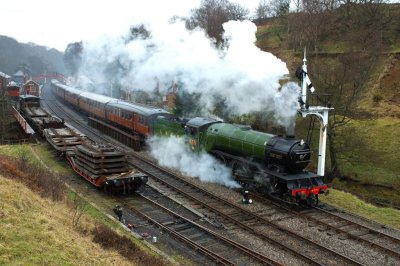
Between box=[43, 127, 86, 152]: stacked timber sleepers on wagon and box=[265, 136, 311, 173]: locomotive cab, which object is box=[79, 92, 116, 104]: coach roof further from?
box=[265, 136, 311, 173]: locomotive cab

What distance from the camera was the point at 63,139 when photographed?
71.1ft

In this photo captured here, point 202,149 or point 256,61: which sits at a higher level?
point 256,61

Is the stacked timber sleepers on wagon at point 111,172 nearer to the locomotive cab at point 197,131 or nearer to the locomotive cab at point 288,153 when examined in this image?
the locomotive cab at point 197,131

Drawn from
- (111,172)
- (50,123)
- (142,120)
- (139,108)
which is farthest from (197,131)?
(50,123)

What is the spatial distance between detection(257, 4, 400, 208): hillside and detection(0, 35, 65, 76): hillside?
69.4 m

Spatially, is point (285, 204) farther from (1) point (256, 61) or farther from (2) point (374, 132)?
(2) point (374, 132)

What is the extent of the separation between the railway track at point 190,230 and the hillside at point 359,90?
10075 millimetres

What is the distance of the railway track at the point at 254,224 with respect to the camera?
11102 mm

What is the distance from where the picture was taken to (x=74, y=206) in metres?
12.8

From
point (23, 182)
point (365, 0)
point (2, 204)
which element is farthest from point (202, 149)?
point (365, 0)

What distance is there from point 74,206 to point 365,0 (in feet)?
129

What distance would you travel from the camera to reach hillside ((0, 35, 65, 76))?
100312 mm

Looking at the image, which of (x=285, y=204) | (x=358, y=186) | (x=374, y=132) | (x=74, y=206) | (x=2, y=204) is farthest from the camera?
(x=374, y=132)

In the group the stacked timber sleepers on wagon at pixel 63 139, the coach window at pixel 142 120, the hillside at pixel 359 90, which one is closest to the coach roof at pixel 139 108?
the coach window at pixel 142 120
